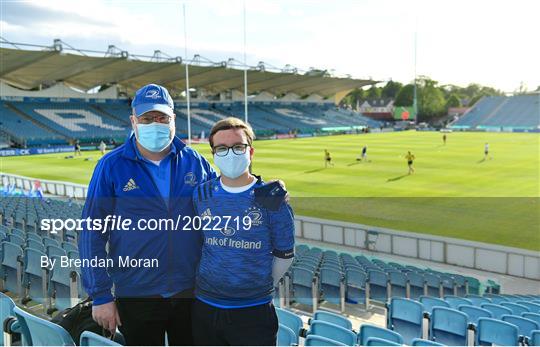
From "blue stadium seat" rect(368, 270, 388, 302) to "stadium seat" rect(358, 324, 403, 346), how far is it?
5.14 metres

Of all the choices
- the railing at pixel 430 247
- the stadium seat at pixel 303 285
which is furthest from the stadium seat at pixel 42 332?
the railing at pixel 430 247

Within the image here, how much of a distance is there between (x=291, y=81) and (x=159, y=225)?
84.9m

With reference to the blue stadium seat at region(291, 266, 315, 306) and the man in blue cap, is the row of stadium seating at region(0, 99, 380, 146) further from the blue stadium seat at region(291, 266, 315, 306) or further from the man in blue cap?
the man in blue cap

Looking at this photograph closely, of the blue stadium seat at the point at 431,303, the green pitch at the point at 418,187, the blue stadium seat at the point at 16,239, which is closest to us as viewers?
the blue stadium seat at the point at 431,303

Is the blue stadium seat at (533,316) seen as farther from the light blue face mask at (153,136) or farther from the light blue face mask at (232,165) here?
the light blue face mask at (153,136)

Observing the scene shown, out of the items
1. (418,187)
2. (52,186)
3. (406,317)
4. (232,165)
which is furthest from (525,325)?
(52,186)

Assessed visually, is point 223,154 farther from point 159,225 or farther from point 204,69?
point 204,69

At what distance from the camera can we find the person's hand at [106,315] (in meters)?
3.12

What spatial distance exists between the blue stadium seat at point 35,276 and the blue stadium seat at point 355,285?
5.36 metres

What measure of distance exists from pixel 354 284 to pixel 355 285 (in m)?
0.03

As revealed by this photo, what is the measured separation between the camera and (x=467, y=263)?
1312cm

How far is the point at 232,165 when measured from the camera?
313 centimetres

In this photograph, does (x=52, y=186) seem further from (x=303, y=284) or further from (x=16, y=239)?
(x=303, y=284)

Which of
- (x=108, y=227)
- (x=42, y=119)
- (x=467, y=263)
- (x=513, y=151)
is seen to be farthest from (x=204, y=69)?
(x=108, y=227)
